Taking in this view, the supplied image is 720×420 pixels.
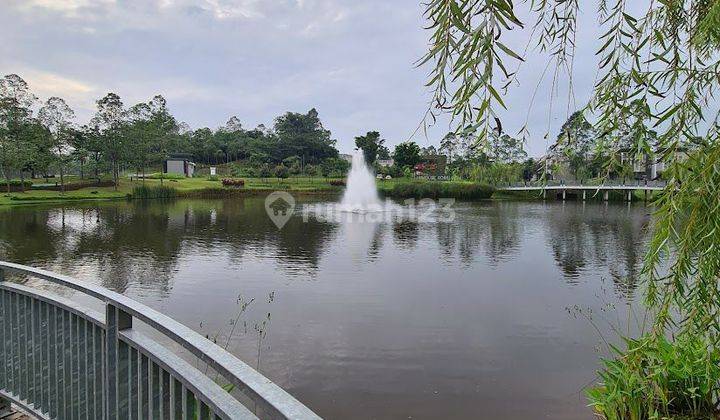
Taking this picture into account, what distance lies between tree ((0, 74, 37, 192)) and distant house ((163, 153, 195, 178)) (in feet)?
79.7

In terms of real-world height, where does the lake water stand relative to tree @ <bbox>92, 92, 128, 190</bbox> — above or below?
below

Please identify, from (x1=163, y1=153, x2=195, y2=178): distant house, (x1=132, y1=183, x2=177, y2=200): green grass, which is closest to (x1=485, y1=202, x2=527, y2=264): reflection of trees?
(x1=132, y1=183, x2=177, y2=200): green grass

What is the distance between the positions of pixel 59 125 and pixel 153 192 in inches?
502

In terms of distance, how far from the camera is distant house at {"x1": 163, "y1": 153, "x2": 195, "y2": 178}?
6900 cm

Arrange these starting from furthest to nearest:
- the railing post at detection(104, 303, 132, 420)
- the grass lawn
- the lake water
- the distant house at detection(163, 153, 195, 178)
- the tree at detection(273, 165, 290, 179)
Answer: the distant house at detection(163, 153, 195, 178), the tree at detection(273, 165, 290, 179), the grass lawn, the lake water, the railing post at detection(104, 303, 132, 420)

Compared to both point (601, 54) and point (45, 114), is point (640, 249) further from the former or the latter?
point (45, 114)

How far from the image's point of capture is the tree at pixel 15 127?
39.0 m

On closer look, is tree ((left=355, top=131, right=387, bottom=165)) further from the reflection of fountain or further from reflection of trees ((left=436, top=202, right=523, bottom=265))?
reflection of trees ((left=436, top=202, right=523, bottom=265))

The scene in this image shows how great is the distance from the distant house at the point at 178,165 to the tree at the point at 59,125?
63.0 feet

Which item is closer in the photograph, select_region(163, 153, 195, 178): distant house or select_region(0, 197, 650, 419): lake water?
select_region(0, 197, 650, 419): lake water

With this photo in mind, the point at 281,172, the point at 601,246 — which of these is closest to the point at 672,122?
the point at 601,246

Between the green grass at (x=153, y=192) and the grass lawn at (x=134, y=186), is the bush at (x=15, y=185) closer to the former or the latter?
the grass lawn at (x=134, y=186)

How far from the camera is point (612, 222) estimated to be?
27953 mm

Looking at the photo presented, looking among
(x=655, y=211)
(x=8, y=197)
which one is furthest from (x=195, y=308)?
(x=8, y=197)
